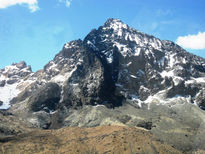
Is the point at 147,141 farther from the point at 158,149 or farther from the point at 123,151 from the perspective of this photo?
the point at 123,151

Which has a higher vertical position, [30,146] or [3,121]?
[3,121]

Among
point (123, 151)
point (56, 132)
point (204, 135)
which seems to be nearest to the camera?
point (123, 151)

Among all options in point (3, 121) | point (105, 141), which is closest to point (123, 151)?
point (105, 141)

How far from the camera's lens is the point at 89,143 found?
530ft

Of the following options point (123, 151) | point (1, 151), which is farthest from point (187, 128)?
point (1, 151)

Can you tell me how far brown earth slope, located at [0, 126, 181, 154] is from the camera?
486 ft

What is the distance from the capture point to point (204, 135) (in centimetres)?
17225

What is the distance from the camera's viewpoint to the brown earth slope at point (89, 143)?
148125 mm

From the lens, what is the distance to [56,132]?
7347 inches

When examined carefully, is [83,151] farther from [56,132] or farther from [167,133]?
[167,133]

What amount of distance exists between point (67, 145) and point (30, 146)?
23.2 meters

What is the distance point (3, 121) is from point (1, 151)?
204 feet

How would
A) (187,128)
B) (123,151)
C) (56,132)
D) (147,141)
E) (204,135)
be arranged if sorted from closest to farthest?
(123,151), (147,141), (204,135), (56,132), (187,128)

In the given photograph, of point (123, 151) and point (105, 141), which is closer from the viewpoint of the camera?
point (123, 151)
